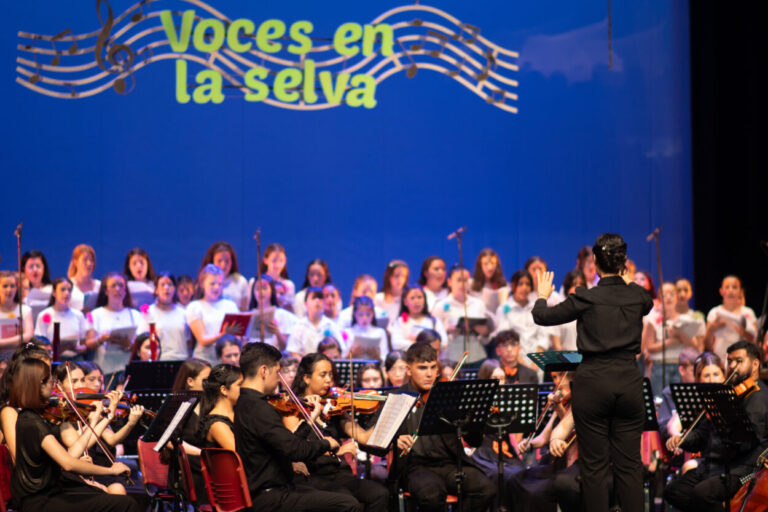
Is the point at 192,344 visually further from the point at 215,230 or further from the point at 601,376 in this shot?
the point at 601,376

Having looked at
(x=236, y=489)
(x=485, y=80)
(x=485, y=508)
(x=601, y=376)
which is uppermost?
(x=485, y=80)

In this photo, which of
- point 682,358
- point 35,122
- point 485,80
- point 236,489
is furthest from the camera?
point 485,80

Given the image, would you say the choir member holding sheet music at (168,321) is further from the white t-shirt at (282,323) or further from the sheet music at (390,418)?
the sheet music at (390,418)

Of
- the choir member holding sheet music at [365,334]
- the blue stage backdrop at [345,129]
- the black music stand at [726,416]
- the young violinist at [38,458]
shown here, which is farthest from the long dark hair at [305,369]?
the blue stage backdrop at [345,129]

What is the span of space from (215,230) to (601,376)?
6308 millimetres

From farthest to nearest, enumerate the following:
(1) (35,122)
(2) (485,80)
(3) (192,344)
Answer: (2) (485,80)
(1) (35,122)
(3) (192,344)

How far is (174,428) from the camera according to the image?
14.8 ft

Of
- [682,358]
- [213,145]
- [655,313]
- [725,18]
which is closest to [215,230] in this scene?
[213,145]

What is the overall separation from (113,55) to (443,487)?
642 cm

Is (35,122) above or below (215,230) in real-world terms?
above

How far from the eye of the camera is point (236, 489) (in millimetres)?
4281

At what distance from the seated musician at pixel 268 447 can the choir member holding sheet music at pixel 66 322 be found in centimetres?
357

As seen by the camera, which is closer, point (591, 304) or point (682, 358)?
point (591, 304)

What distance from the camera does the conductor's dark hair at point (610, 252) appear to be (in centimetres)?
441
